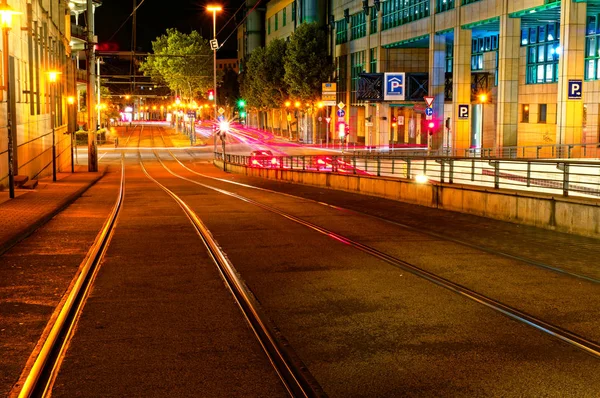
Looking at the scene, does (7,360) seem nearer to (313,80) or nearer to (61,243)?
(61,243)

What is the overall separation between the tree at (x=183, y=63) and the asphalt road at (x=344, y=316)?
364 feet

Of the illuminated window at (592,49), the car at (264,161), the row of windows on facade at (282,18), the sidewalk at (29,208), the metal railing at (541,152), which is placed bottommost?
the car at (264,161)

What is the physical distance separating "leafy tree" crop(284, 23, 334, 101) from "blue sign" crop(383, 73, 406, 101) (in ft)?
93.1

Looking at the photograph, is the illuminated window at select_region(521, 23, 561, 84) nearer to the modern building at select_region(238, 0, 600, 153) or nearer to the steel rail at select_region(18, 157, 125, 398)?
the modern building at select_region(238, 0, 600, 153)

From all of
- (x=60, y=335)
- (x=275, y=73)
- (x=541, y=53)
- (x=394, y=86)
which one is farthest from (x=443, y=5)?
(x=60, y=335)

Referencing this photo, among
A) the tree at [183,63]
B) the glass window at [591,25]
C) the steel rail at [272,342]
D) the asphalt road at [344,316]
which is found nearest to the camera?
the steel rail at [272,342]

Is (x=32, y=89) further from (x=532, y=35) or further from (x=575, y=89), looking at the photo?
(x=532, y=35)

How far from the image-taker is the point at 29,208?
18906 mm

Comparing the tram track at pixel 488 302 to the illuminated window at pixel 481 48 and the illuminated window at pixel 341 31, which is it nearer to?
the illuminated window at pixel 481 48

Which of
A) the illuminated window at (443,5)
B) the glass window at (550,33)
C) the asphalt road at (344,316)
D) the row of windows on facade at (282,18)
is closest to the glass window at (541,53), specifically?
the glass window at (550,33)

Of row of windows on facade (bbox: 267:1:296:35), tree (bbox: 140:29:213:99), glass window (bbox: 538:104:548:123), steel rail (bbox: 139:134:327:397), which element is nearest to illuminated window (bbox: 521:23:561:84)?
glass window (bbox: 538:104:548:123)

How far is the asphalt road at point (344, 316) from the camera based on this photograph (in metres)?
5.75

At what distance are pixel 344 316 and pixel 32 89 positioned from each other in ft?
86.2

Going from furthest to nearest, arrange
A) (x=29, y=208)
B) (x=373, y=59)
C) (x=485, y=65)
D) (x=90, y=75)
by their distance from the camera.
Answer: (x=373, y=59) → (x=485, y=65) → (x=90, y=75) → (x=29, y=208)
